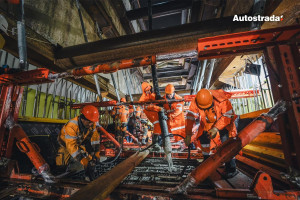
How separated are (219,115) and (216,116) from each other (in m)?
0.06

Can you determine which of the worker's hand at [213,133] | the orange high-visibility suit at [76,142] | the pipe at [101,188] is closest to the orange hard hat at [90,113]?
the orange high-visibility suit at [76,142]

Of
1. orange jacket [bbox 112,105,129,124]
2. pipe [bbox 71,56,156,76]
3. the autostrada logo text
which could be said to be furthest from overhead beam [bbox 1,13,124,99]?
the autostrada logo text

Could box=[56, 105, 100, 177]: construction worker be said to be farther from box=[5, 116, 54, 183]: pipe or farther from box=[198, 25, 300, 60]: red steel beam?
box=[198, 25, 300, 60]: red steel beam

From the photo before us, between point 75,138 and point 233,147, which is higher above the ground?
point 75,138

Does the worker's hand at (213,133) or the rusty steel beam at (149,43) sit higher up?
the rusty steel beam at (149,43)

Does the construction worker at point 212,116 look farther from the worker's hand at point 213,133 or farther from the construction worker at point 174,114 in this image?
the construction worker at point 174,114

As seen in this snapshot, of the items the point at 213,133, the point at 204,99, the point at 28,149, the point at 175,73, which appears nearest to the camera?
the point at 28,149

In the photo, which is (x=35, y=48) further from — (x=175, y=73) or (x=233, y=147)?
(x=175, y=73)

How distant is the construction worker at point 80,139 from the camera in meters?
2.61

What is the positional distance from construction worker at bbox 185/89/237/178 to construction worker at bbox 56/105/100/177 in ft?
6.99

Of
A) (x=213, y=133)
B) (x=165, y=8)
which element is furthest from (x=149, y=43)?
(x=165, y=8)

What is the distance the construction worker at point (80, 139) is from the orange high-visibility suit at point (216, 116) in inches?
85.6

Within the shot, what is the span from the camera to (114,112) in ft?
18.3

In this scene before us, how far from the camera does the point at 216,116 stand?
2795mm
